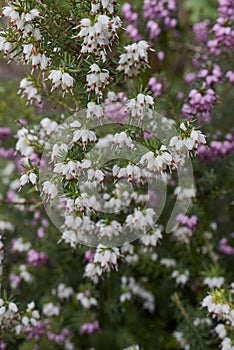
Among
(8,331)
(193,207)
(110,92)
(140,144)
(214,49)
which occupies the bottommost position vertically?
(8,331)

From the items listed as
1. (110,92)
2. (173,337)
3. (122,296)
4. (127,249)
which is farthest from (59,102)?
(173,337)

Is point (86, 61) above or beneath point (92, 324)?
above

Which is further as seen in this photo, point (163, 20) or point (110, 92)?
point (163, 20)

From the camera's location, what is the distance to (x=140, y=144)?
1.94 m

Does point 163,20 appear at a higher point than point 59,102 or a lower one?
higher

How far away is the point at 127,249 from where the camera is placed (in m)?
2.31

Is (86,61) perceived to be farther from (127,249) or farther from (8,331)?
(8,331)

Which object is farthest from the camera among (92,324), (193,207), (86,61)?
(92,324)

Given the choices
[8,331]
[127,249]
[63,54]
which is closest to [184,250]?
[127,249]

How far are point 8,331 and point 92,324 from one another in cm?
50

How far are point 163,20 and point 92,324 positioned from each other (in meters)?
1.62

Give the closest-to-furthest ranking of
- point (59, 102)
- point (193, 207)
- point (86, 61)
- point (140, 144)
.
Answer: point (86, 61), point (140, 144), point (59, 102), point (193, 207)

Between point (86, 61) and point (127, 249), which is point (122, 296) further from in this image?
point (86, 61)

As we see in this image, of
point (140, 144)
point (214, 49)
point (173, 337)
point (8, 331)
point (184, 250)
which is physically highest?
point (214, 49)
